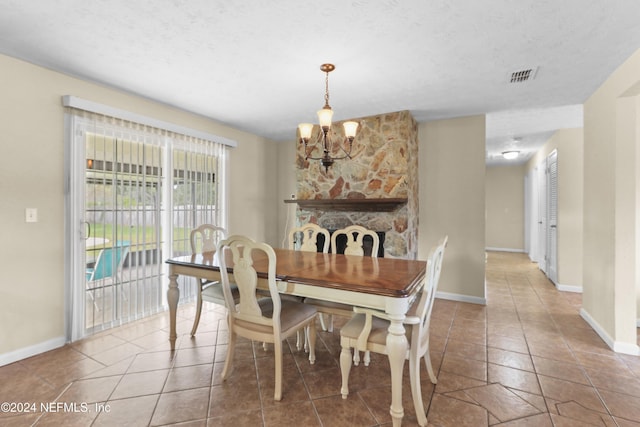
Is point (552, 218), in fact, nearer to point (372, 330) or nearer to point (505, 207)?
point (505, 207)

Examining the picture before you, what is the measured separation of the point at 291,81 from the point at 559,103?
305cm

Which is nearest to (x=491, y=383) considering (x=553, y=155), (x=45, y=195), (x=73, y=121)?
(x=45, y=195)

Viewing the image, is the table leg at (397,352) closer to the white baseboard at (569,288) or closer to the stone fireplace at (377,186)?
the stone fireplace at (377,186)

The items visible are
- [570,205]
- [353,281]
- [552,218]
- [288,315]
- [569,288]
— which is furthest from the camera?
[552,218]

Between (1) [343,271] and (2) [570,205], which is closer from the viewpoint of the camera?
(1) [343,271]

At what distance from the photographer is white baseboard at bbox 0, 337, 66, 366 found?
7.76ft

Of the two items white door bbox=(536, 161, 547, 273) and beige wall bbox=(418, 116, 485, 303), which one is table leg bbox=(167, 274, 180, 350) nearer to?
beige wall bbox=(418, 116, 485, 303)

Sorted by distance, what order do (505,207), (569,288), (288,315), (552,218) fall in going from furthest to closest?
(505,207) → (552,218) → (569,288) → (288,315)

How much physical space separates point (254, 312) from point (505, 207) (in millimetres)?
8525

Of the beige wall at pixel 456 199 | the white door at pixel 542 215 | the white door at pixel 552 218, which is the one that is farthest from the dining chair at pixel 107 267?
the white door at pixel 542 215

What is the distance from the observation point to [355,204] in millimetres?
4086

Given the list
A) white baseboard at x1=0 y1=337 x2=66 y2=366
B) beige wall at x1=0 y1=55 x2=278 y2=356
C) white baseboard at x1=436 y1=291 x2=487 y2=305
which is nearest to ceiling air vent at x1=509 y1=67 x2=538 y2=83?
white baseboard at x1=436 y1=291 x2=487 y2=305

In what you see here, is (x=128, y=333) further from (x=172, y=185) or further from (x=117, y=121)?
(x=117, y=121)

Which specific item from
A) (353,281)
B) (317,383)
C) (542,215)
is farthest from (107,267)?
(542,215)
